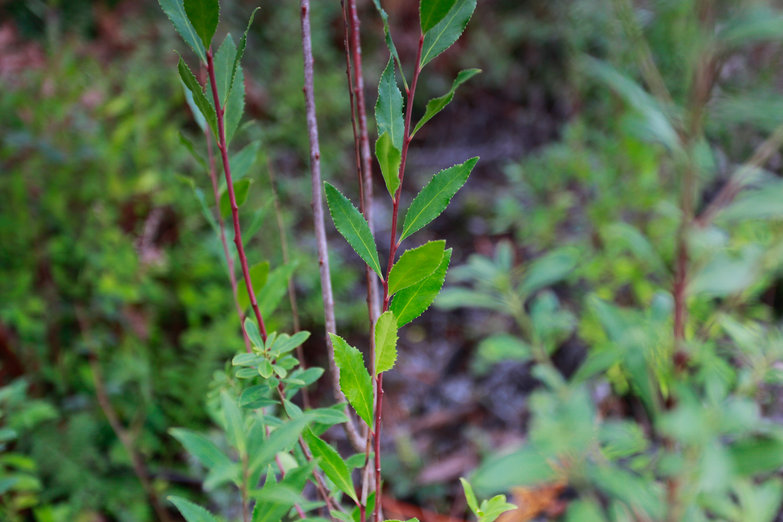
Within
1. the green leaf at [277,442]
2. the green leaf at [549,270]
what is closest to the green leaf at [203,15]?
the green leaf at [277,442]

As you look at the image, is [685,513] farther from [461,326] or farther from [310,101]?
[461,326]

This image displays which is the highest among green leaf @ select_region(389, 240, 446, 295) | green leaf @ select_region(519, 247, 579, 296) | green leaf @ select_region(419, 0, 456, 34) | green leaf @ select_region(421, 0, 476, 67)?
green leaf @ select_region(419, 0, 456, 34)

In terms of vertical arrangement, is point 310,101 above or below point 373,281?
above

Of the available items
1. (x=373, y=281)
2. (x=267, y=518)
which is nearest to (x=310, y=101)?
(x=373, y=281)

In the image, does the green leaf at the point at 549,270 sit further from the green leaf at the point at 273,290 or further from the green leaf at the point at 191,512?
the green leaf at the point at 191,512

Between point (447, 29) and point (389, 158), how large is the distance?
0.16m

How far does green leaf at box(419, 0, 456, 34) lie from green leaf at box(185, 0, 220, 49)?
0.19m

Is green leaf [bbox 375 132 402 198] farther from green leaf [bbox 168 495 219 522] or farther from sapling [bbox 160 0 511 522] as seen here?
green leaf [bbox 168 495 219 522]

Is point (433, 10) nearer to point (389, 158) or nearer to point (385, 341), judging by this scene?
point (389, 158)

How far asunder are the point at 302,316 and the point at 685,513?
171cm

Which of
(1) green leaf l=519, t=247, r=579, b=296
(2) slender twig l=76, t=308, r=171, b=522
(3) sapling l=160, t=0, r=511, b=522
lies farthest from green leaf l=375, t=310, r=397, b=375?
(2) slender twig l=76, t=308, r=171, b=522

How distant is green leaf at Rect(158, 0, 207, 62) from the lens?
539 mm

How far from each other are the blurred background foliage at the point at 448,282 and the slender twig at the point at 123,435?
0.5 inches

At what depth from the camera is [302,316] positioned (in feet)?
6.79
